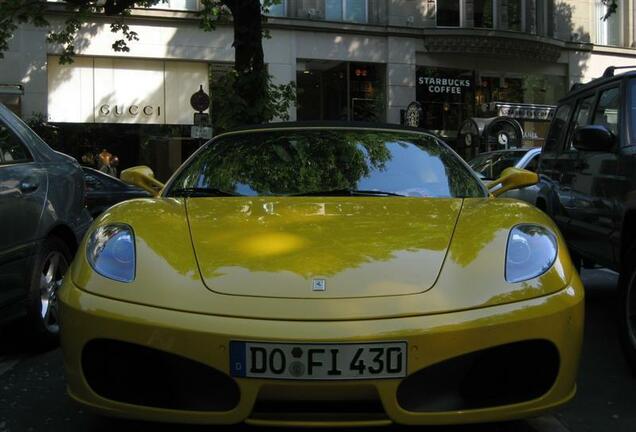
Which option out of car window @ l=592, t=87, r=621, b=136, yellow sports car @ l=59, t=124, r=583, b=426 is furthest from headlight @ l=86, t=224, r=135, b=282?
car window @ l=592, t=87, r=621, b=136

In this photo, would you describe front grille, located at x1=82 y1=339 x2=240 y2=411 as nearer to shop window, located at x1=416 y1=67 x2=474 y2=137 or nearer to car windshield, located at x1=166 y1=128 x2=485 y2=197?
car windshield, located at x1=166 y1=128 x2=485 y2=197

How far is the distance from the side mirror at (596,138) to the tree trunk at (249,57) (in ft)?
19.0

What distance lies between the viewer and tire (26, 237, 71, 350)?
13.3ft

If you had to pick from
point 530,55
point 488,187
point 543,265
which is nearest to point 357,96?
point 530,55

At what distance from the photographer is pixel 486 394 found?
237 cm

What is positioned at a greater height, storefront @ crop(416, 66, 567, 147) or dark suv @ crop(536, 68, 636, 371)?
storefront @ crop(416, 66, 567, 147)

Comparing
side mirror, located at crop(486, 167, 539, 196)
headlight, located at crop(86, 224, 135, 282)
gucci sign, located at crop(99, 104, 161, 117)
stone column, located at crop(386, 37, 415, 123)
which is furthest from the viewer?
stone column, located at crop(386, 37, 415, 123)

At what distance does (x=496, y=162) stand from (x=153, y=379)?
9082 mm

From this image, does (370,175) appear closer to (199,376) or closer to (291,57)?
(199,376)

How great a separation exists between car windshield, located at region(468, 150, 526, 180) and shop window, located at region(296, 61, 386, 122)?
400 inches

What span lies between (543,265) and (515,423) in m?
0.81

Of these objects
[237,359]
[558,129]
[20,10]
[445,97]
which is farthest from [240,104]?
[445,97]

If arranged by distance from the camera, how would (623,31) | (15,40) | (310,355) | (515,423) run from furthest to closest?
(623,31), (15,40), (515,423), (310,355)

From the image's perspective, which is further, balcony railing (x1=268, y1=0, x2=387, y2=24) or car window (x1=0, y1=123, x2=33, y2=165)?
balcony railing (x1=268, y1=0, x2=387, y2=24)
